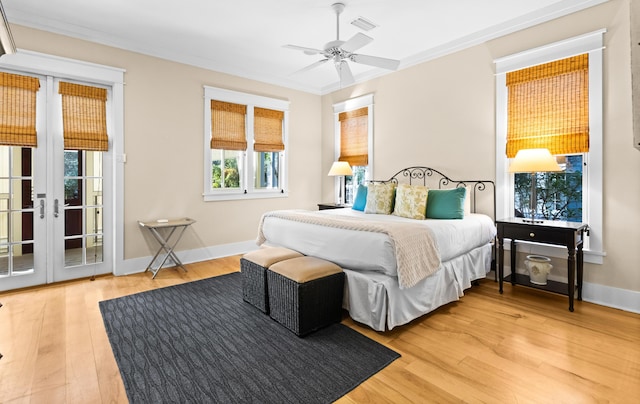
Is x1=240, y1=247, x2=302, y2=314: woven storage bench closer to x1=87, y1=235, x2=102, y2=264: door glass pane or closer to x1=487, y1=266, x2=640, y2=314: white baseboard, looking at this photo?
x1=87, y1=235, x2=102, y2=264: door glass pane

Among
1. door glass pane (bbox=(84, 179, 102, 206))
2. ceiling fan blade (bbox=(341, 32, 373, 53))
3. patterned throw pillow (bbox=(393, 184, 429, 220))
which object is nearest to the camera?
ceiling fan blade (bbox=(341, 32, 373, 53))

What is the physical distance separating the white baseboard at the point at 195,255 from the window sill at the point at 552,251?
12.4 ft

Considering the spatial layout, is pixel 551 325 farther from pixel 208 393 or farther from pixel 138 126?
pixel 138 126

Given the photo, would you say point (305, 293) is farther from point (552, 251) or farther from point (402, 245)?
point (552, 251)

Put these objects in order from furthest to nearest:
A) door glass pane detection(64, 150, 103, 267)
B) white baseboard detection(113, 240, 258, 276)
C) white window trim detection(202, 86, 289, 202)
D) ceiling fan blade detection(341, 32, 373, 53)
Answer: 1. white window trim detection(202, 86, 289, 202)
2. white baseboard detection(113, 240, 258, 276)
3. door glass pane detection(64, 150, 103, 267)
4. ceiling fan blade detection(341, 32, 373, 53)

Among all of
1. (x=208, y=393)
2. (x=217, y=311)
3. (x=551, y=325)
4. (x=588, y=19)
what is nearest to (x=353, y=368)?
(x=208, y=393)

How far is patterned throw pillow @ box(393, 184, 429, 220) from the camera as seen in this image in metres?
3.77

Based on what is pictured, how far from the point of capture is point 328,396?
190 centimetres

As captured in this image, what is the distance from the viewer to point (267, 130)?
5.60m

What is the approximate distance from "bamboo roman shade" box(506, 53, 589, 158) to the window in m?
2.15

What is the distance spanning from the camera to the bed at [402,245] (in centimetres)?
258

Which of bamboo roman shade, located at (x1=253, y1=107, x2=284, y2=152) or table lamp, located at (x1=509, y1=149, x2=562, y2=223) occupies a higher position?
bamboo roman shade, located at (x1=253, y1=107, x2=284, y2=152)

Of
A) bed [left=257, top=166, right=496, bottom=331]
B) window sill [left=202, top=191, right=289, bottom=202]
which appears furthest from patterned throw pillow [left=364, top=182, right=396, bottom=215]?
window sill [left=202, top=191, right=289, bottom=202]

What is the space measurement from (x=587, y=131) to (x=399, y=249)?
2.34 metres
